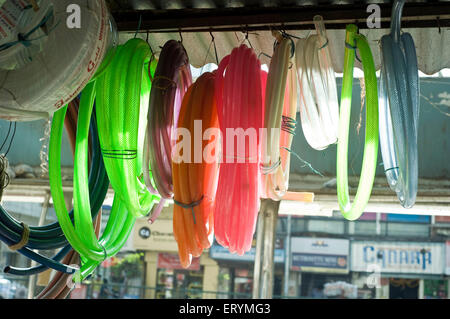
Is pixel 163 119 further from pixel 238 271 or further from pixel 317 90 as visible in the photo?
pixel 238 271

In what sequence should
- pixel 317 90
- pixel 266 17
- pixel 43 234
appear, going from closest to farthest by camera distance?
pixel 317 90 < pixel 266 17 < pixel 43 234

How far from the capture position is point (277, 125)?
7.81 ft

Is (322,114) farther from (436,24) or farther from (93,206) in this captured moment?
(93,206)

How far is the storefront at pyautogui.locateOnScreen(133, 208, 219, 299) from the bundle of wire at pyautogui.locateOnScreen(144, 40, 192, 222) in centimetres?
761

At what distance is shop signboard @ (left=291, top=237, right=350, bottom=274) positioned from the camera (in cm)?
995

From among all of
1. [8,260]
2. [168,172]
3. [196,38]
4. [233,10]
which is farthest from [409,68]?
[8,260]

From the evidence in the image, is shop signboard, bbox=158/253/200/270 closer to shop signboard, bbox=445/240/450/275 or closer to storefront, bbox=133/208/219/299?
storefront, bbox=133/208/219/299

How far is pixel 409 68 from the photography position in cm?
234

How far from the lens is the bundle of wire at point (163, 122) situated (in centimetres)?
252

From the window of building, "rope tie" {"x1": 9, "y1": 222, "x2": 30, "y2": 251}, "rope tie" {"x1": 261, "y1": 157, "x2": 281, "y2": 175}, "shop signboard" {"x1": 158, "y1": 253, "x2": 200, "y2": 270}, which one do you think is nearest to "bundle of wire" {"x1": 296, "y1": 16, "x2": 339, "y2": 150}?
"rope tie" {"x1": 261, "y1": 157, "x2": 281, "y2": 175}

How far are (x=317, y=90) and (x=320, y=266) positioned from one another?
7952 millimetres

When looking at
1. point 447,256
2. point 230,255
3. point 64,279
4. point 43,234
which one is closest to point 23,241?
point 43,234
